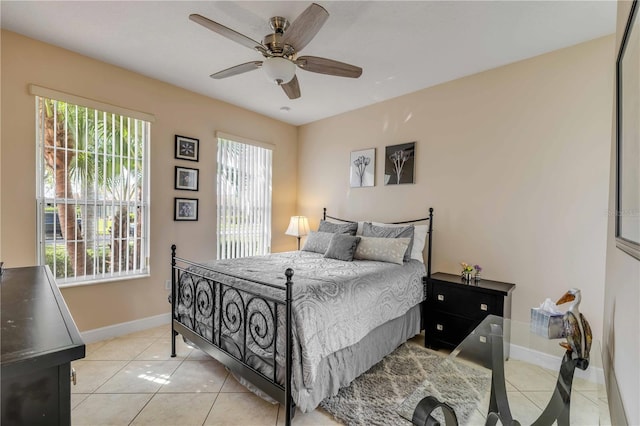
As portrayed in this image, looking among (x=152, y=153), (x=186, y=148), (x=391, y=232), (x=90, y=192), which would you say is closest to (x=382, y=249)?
(x=391, y=232)

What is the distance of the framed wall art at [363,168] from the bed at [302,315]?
1059 mm

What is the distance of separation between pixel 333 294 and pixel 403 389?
3.00 ft

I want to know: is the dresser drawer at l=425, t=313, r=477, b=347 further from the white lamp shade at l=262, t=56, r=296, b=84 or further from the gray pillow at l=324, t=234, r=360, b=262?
the white lamp shade at l=262, t=56, r=296, b=84

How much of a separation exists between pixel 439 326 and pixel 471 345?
0.99 m

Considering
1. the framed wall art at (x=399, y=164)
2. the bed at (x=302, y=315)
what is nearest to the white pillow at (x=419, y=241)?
the bed at (x=302, y=315)

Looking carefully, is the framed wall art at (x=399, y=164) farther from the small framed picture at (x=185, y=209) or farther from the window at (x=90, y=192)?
the window at (x=90, y=192)

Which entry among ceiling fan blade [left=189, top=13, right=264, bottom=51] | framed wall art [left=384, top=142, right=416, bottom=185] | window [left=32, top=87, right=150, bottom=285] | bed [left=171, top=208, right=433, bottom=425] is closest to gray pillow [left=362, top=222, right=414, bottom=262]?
bed [left=171, top=208, right=433, bottom=425]

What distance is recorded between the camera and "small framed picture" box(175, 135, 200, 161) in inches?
135

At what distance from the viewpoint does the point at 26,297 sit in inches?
47.1

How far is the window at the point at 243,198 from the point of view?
12.8 feet

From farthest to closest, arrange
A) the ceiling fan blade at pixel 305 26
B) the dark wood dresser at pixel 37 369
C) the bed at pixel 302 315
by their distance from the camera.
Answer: the bed at pixel 302 315 → the ceiling fan blade at pixel 305 26 → the dark wood dresser at pixel 37 369

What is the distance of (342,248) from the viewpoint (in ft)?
10.1

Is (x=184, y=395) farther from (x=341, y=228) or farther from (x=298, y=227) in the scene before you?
(x=298, y=227)

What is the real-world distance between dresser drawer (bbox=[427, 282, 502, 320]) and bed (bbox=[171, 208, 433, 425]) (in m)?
0.17
